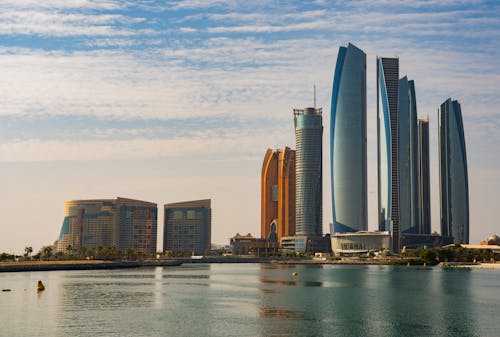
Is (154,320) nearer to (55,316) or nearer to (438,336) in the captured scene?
(55,316)

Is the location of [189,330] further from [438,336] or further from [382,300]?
[382,300]

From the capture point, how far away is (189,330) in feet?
237

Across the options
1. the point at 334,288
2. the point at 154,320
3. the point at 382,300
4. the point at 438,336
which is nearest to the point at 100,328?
the point at 154,320

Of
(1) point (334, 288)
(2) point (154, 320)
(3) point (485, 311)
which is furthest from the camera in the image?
(1) point (334, 288)

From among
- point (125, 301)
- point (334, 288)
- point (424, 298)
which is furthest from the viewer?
point (334, 288)

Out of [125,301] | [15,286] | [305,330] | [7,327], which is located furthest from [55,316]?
[15,286]

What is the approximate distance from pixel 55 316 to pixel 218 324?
73.2 feet

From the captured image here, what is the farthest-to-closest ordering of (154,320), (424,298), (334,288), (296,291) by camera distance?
(334,288) → (296,291) → (424,298) → (154,320)

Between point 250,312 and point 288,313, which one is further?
point 250,312

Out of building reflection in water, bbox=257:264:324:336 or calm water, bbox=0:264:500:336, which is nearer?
building reflection in water, bbox=257:264:324:336

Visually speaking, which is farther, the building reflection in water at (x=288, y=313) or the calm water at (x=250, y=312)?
the calm water at (x=250, y=312)

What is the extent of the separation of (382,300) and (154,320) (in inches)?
1686

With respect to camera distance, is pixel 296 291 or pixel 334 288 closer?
pixel 296 291

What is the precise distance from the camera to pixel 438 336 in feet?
225
